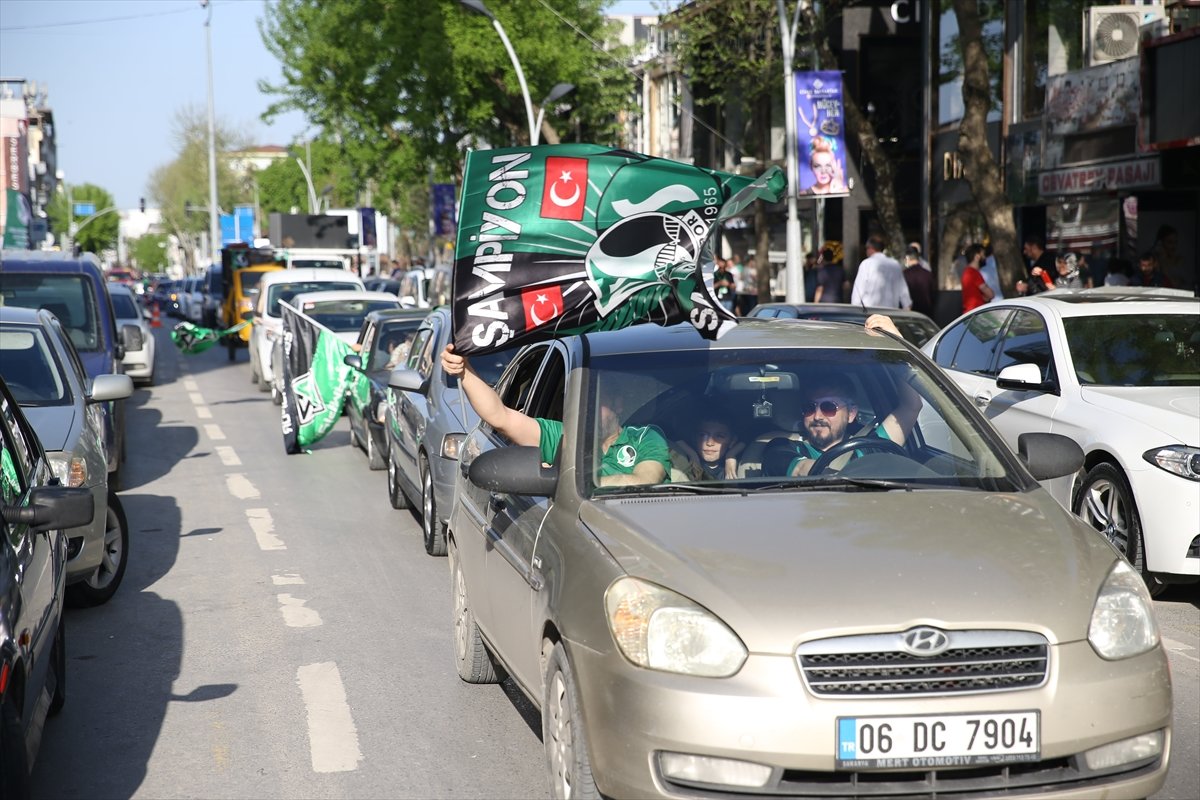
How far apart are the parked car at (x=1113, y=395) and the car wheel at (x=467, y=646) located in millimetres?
3297

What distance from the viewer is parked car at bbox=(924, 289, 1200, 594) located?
7762mm

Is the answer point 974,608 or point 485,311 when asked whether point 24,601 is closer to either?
point 485,311

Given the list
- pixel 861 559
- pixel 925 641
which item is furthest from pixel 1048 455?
pixel 925 641

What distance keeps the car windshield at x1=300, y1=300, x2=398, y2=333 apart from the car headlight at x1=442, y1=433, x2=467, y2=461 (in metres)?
9.10

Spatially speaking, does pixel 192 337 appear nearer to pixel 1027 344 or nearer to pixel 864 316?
pixel 864 316

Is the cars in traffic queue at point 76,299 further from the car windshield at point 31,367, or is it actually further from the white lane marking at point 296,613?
the white lane marking at point 296,613

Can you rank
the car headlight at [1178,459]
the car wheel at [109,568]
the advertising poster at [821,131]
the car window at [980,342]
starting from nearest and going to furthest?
the car headlight at [1178,459] → the car wheel at [109,568] → the car window at [980,342] → the advertising poster at [821,131]

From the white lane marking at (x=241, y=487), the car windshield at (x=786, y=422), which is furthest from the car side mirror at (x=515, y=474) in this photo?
the white lane marking at (x=241, y=487)

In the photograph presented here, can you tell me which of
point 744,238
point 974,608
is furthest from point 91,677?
point 744,238

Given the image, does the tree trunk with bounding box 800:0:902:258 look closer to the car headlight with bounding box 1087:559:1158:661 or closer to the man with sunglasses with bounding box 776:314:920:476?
the man with sunglasses with bounding box 776:314:920:476

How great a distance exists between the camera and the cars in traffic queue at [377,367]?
13.3 m

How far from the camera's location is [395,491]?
1165 cm

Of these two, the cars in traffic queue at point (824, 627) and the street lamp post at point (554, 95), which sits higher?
the street lamp post at point (554, 95)

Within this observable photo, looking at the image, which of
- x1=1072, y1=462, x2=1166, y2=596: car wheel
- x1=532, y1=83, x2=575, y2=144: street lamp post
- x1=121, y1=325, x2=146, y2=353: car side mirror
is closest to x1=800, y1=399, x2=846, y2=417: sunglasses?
x1=1072, y1=462, x2=1166, y2=596: car wheel
